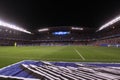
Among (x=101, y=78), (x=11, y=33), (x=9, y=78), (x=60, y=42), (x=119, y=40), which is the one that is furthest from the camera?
(x=60, y=42)

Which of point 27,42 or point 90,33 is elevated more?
point 90,33

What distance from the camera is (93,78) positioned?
567cm

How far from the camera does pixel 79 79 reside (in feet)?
18.4

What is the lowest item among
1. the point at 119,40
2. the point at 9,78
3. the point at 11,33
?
the point at 9,78

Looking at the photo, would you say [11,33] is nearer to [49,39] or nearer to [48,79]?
[49,39]

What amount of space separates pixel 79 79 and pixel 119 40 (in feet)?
169

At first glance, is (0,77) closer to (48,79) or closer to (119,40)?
(48,79)

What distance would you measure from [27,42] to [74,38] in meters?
33.4

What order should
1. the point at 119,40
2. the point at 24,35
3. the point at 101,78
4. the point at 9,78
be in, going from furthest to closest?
the point at 24,35 < the point at 119,40 < the point at 9,78 < the point at 101,78

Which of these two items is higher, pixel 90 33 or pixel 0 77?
pixel 90 33

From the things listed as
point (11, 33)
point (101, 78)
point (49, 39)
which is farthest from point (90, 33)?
point (101, 78)

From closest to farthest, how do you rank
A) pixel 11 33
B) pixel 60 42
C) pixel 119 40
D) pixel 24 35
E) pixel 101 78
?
1. pixel 101 78
2. pixel 119 40
3. pixel 11 33
4. pixel 24 35
5. pixel 60 42

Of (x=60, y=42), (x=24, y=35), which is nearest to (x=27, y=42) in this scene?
(x=24, y=35)

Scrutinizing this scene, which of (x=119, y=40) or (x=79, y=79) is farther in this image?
(x=119, y=40)
